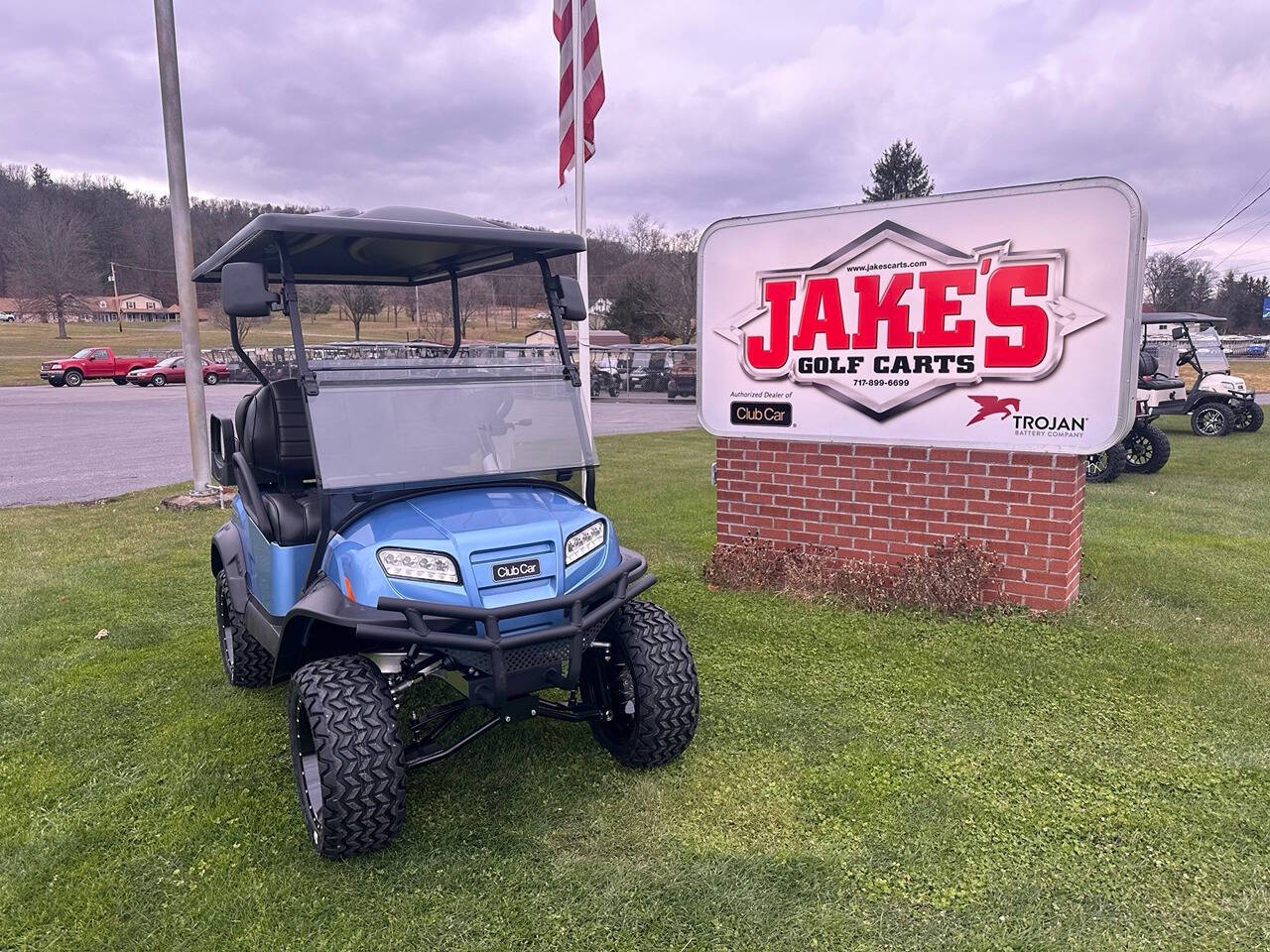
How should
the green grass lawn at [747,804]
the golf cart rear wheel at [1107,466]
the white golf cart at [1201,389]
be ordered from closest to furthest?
1. the green grass lawn at [747,804]
2. the golf cart rear wheel at [1107,466]
3. the white golf cart at [1201,389]

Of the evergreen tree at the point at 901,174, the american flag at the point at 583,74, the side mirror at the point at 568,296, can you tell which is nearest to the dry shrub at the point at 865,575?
the side mirror at the point at 568,296

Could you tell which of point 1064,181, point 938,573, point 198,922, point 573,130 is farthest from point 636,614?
point 573,130

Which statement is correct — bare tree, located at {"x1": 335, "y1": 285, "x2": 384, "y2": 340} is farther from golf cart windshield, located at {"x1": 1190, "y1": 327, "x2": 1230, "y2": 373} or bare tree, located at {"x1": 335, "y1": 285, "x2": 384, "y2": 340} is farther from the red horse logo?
golf cart windshield, located at {"x1": 1190, "y1": 327, "x2": 1230, "y2": 373}

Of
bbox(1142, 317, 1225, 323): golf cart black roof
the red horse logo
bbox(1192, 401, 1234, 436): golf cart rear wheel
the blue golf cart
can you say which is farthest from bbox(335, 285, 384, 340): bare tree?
bbox(1192, 401, 1234, 436): golf cart rear wheel

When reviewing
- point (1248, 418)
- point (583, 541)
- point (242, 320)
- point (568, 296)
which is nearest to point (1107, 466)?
point (1248, 418)

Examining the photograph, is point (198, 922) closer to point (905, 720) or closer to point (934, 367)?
point (905, 720)

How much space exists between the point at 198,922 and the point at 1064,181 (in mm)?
5274

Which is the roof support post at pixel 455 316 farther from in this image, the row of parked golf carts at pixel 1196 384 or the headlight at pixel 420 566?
the row of parked golf carts at pixel 1196 384

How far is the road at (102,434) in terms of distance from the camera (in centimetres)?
1090

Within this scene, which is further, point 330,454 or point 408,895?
point 330,454

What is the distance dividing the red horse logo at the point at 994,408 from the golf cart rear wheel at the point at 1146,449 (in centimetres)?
710

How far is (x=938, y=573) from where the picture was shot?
5.27 meters

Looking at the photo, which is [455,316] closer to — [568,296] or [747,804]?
[568,296]

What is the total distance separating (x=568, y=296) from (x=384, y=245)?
0.91m
